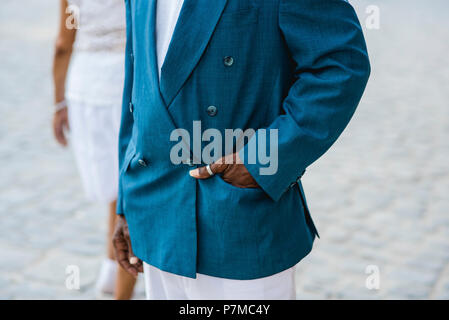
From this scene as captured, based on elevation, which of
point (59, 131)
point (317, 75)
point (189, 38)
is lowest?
point (59, 131)

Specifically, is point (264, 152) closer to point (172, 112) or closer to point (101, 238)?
point (172, 112)

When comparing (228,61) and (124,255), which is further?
(124,255)

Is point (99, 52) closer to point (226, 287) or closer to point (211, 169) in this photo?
point (211, 169)

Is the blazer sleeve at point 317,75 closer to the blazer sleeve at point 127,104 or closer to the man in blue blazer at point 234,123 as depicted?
the man in blue blazer at point 234,123

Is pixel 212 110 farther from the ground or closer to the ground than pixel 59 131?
farther from the ground

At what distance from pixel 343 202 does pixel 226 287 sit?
10.7ft

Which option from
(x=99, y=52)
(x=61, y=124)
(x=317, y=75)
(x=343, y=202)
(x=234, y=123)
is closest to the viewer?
(x=317, y=75)

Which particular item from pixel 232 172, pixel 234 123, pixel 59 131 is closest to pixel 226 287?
pixel 232 172

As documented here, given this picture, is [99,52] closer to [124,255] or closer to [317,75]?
[124,255]

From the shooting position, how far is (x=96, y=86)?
3051 mm

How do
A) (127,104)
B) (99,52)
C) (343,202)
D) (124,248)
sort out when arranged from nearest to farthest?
(127,104) < (124,248) < (99,52) < (343,202)

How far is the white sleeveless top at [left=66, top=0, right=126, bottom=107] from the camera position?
290 centimetres

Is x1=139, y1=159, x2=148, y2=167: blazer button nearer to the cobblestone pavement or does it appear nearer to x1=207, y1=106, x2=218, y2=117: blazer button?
x1=207, y1=106, x2=218, y2=117: blazer button

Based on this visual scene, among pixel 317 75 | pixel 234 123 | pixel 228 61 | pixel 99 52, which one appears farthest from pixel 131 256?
pixel 99 52
